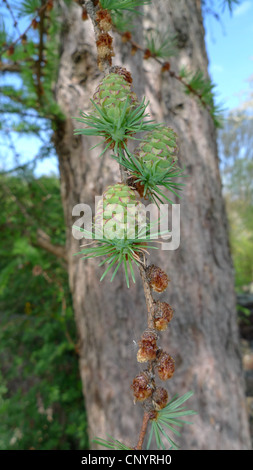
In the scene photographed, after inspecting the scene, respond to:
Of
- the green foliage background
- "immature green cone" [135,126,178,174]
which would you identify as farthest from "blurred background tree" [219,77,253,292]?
"immature green cone" [135,126,178,174]

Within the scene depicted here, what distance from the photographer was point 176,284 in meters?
0.90

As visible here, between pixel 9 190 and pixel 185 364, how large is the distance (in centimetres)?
94

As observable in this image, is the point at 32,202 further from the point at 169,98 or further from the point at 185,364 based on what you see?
the point at 185,364

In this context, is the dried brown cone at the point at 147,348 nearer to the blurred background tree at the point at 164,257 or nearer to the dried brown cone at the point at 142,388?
the dried brown cone at the point at 142,388

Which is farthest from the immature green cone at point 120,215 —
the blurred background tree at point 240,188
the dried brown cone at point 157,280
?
the blurred background tree at point 240,188

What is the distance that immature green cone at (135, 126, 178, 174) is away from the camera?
1.00 feet

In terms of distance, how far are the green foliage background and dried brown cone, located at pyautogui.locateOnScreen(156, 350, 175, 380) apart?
96cm

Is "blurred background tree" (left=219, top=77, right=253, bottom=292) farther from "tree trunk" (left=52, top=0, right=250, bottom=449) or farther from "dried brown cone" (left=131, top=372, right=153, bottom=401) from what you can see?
"dried brown cone" (left=131, top=372, right=153, bottom=401)

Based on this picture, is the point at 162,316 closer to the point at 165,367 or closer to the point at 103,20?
the point at 165,367

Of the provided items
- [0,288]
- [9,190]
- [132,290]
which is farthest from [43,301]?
[132,290]

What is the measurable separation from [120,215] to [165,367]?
127 millimetres

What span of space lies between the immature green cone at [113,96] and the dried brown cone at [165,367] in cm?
20

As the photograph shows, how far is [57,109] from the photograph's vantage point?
0.98 m

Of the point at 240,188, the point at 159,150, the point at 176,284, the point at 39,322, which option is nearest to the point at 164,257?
the point at 176,284
